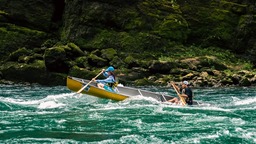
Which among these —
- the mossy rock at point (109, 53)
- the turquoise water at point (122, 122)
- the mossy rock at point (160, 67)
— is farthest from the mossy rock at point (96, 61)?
the turquoise water at point (122, 122)

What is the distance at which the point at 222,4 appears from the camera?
45.7 metres

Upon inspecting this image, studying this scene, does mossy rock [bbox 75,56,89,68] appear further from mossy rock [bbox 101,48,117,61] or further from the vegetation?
mossy rock [bbox 101,48,117,61]

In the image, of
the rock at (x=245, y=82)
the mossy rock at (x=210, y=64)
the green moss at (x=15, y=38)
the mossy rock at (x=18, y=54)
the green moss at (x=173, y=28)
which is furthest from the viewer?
the green moss at (x=173, y=28)

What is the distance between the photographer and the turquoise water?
11.0 meters

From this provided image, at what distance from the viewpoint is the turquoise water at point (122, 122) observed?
434 inches

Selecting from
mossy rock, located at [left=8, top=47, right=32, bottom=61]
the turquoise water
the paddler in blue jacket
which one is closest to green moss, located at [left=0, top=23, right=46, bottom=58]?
mossy rock, located at [left=8, top=47, right=32, bottom=61]

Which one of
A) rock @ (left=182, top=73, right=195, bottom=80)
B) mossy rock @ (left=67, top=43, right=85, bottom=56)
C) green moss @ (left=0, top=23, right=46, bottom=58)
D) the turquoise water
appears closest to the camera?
the turquoise water

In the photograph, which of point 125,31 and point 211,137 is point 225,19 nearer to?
point 125,31

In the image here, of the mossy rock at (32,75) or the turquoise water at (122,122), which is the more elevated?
the turquoise water at (122,122)

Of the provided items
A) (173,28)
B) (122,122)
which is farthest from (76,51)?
(122,122)

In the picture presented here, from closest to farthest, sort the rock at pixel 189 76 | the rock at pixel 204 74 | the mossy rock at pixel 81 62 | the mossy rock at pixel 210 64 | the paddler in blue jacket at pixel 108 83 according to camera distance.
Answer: the paddler in blue jacket at pixel 108 83, the rock at pixel 189 76, the rock at pixel 204 74, the mossy rock at pixel 81 62, the mossy rock at pixel 210 64

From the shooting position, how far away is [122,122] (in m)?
13.6

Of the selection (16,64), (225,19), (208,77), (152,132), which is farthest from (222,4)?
(152,132)

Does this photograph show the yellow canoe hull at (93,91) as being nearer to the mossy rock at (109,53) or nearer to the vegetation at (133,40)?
the vegetation at (133,40)
